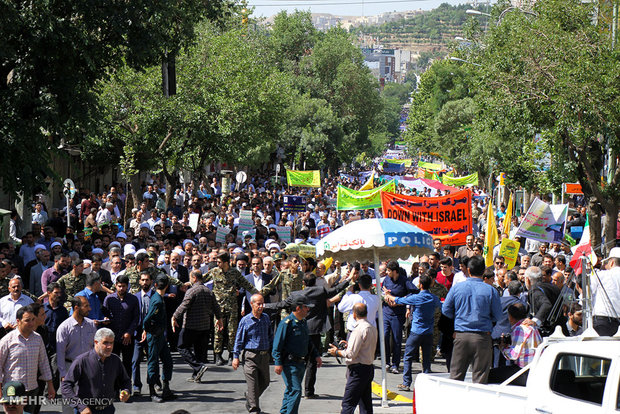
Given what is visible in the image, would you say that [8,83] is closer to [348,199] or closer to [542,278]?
[542,278]

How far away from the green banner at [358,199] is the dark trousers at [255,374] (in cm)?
1598

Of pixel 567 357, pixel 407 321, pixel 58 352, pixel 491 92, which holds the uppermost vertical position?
pixel 491 92

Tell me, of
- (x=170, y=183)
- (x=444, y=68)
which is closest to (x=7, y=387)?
(x=170, y=183)

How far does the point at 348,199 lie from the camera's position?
27344 millimetres

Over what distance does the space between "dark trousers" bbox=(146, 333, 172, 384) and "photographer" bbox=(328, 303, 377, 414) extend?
2634 millimetres

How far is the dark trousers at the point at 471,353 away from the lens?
33.6 ft

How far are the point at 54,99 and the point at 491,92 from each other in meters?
11.9

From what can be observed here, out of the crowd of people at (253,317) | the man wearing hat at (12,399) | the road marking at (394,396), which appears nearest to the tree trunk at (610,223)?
the crowd of people at (253,317)

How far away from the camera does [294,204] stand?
98.8 feet

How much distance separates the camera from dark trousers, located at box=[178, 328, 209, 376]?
13086 mm

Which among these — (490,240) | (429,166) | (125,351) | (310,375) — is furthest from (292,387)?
(429,166)

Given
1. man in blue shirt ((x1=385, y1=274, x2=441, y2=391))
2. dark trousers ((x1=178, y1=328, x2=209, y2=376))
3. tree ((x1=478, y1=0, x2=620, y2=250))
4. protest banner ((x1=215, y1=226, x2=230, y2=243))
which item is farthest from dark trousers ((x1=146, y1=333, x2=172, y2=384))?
tree ((x1=478, y1=0, x2=620, y2=250))

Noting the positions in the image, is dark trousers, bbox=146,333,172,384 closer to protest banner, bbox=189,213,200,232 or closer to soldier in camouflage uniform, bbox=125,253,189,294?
soldier in camouflage uniform, bbox=125,253,189,294

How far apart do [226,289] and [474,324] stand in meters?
4.95
